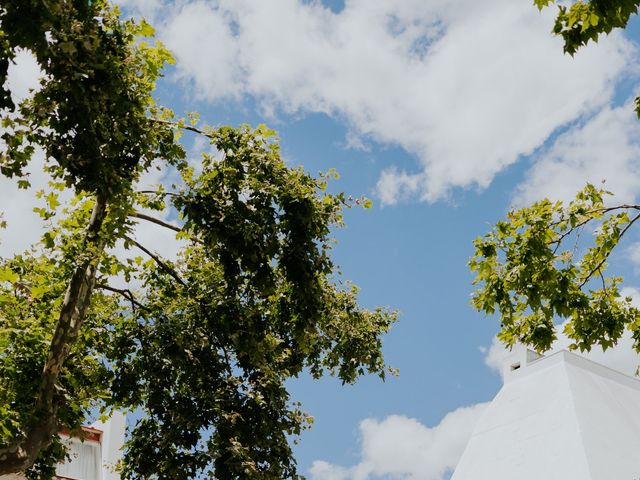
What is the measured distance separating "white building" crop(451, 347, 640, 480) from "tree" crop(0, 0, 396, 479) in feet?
49.6

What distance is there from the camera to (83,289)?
41.6ft

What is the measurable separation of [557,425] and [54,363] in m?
22.3

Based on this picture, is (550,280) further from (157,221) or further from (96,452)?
(96,452)

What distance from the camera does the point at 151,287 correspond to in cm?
1577

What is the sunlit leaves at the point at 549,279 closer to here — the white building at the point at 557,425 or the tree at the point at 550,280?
the tree at the point at 550,280

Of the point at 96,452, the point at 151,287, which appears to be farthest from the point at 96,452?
the point at 151,287

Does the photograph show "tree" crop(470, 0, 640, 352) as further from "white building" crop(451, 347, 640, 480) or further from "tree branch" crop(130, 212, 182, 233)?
"white building" crop(451, 347, 640, 480)

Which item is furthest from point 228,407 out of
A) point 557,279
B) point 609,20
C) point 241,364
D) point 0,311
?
point 609,20

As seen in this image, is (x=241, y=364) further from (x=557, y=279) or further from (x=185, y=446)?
(x=557, y=279)

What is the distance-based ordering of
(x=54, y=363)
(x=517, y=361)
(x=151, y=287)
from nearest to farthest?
(x=54, y=363)
(x=151, y=287)
(x=517, y=361)

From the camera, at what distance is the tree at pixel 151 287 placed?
11242 millimetres

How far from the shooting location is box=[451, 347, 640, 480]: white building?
28.3 m

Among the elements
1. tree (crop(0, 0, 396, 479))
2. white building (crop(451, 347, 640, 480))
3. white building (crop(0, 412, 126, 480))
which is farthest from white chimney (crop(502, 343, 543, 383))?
tree (crop(0, 0, 396, 479))

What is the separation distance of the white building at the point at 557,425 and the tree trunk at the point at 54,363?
1978cm
